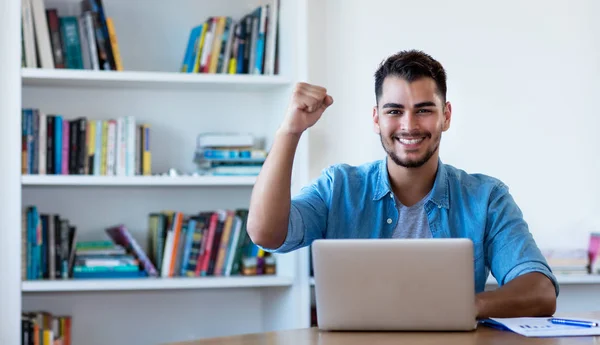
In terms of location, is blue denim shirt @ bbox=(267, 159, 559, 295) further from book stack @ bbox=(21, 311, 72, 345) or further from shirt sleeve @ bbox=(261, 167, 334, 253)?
book stack @ bbox=(21, 311, 72, 345)

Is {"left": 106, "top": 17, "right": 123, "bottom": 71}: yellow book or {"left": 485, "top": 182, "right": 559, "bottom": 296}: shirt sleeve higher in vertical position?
{"left": 106, "top": 17, "right": 123, "bottom": 71}: yellow book

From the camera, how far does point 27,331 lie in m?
3.17

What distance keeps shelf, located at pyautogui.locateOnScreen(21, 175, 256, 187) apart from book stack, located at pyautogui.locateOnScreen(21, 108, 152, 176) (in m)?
0.06

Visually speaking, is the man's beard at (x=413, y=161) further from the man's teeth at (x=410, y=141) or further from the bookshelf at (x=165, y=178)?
the bookshelf at (x=165, y=178)

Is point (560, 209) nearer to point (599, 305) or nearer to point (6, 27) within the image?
point (599, 305)

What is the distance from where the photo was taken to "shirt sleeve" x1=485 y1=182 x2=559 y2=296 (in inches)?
85.0

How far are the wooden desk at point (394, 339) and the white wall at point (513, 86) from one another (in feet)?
6.63

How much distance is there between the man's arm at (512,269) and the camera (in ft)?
6.39

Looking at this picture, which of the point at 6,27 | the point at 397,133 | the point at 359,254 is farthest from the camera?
the point at 6,27

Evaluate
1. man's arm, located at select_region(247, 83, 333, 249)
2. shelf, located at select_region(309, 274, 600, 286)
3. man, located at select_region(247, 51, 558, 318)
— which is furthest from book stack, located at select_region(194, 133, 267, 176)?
man's arm, located at select_region(247, 83, 333, 249)

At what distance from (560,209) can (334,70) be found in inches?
45.1

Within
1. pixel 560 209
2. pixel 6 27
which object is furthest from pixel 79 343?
pixel 560 209

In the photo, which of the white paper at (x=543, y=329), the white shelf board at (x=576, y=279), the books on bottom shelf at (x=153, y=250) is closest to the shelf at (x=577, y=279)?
the white shelf board at (x=576, y=279)

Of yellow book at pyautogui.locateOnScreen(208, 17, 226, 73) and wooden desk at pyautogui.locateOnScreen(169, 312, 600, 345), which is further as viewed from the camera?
yellow book at pyautogui.locateOnScreen(208, 17, 226, 73)
